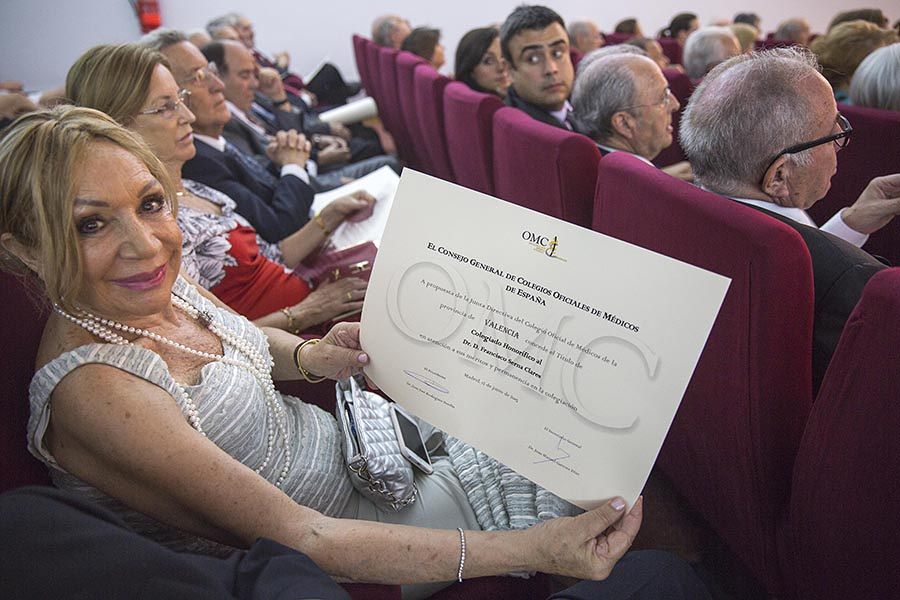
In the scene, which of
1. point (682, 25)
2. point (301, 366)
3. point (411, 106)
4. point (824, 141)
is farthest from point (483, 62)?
point (682, 25)

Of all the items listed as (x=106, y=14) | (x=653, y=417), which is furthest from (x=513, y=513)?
(x=106, y=14)

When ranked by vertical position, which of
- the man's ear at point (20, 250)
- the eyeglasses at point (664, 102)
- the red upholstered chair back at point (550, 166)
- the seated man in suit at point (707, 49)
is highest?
the seated man in suit at point (707, 49)

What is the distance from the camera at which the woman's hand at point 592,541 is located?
2.63ft

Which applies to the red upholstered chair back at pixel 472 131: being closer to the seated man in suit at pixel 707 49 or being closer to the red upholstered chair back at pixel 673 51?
the seated man in suit at pixel 707 49

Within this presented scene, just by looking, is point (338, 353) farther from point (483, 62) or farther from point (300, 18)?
point (300, 18)

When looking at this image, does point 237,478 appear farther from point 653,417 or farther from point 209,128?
point 209,128

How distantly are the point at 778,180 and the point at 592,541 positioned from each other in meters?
0.90

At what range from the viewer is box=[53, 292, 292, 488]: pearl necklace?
3.11 ft

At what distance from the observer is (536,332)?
0.79 m

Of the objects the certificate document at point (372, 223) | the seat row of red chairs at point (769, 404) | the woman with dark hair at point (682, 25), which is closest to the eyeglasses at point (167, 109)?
the certificate document at point (372, 223)

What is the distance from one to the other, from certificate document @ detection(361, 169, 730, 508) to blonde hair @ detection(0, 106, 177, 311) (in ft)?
1.28

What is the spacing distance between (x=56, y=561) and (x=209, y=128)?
192cm

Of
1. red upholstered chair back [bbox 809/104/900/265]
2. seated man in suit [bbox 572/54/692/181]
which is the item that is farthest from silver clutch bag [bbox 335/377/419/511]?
red upholstered chair back [bbox 809/104/900/265]

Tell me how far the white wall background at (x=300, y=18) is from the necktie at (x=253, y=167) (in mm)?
3811
